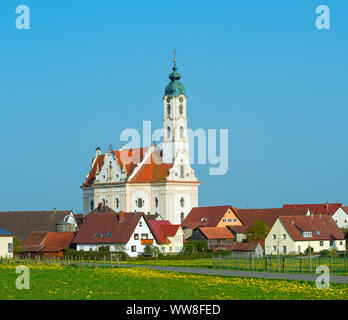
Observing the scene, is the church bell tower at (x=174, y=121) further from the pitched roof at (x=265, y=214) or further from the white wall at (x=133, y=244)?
→ the white wall at (x=133, y=244)

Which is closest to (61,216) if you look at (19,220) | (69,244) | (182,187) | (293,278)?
(19,220)

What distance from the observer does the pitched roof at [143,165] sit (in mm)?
130250

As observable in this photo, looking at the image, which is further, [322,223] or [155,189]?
[155,189]

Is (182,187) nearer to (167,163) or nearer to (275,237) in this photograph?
(167,163)

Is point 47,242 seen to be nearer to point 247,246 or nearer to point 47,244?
point 47,244

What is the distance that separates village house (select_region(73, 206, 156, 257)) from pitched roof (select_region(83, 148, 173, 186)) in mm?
39287

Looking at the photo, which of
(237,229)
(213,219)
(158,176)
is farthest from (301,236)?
(158,176)

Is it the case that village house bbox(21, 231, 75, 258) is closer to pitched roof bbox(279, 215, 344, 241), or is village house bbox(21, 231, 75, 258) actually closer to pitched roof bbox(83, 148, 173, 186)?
pitched roof bbox(279, 215, 344, 241)

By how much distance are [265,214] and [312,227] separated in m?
24.4

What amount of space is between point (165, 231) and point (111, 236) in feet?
30.9

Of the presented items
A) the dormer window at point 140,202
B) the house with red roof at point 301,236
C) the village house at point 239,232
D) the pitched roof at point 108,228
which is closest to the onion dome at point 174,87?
the dormer window at point 140,202

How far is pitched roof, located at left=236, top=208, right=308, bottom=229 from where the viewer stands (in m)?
112

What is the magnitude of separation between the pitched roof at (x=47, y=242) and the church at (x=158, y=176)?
36.3 metres

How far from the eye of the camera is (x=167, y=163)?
5192 inches
